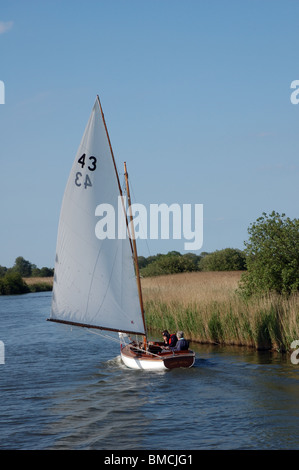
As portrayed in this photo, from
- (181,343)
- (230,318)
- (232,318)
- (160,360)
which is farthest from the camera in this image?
(230,318)

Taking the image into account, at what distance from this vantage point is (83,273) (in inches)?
904

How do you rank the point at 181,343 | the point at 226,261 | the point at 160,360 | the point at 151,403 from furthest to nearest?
the point at 226,261 < the point at 181,343 < the point at 160,360 < the point at 151,403

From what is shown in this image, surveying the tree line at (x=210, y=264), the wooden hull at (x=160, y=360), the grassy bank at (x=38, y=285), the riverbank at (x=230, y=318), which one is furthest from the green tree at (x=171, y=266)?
the wooden hull at (x=160, y=360)

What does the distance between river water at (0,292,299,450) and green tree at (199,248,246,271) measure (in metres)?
35.9

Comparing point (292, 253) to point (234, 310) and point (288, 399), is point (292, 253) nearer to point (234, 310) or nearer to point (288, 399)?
point (234, 310)

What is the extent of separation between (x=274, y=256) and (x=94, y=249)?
9846 millimetres

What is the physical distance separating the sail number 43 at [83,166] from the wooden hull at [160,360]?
7.07 meters

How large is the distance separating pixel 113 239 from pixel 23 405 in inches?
300

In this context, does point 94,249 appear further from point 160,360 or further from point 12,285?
point 12,285

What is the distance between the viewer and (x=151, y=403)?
1764cm

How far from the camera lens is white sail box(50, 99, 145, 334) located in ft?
75.1

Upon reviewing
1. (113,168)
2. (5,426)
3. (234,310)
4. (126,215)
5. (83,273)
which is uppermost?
(113,168)

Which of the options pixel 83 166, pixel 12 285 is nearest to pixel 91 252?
pixel 83 166
